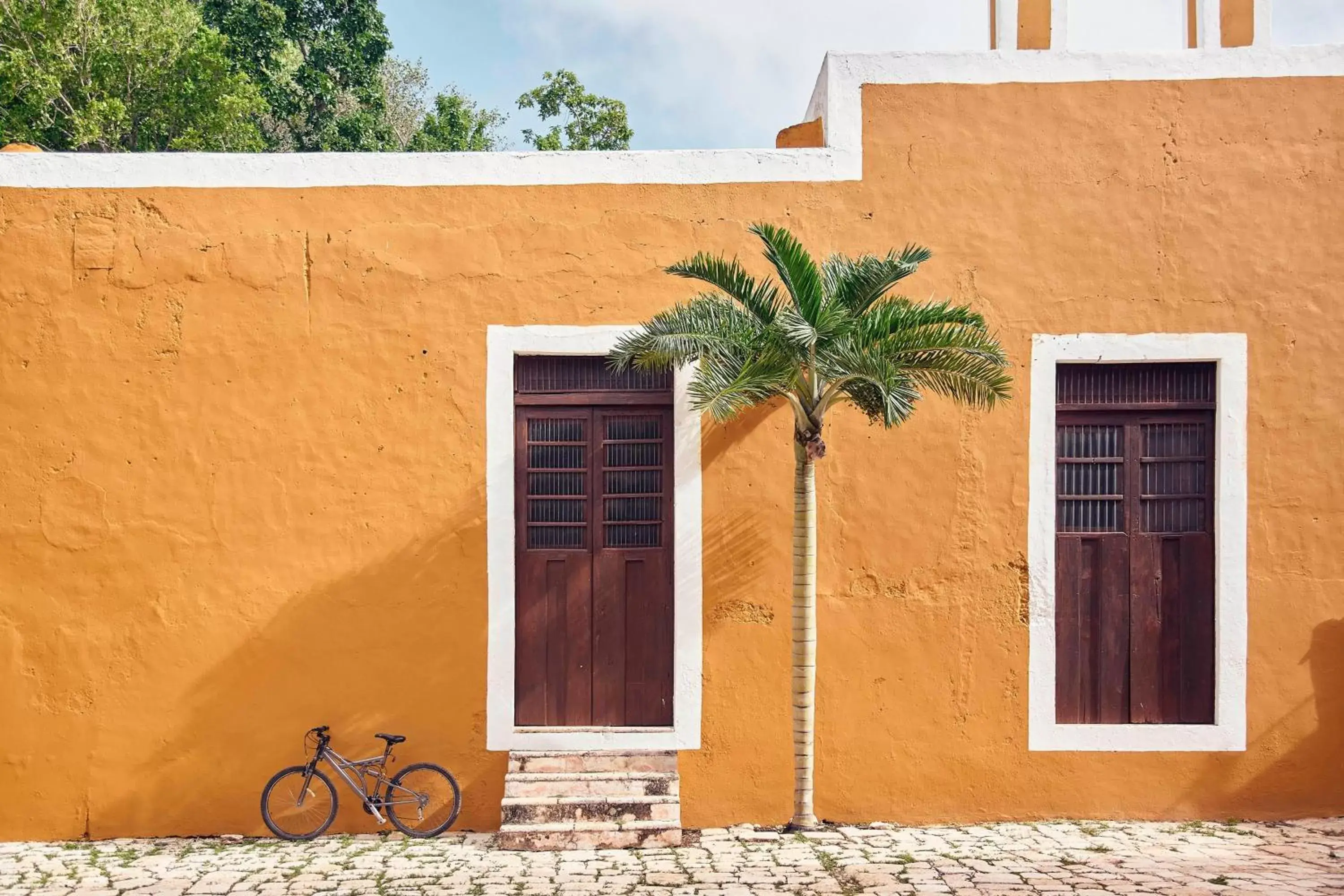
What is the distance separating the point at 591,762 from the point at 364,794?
52.3 inches

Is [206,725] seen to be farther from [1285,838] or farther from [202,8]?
[202,8]

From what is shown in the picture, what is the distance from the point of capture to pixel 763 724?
6.28 m

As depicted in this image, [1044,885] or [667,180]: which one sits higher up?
[667,180]

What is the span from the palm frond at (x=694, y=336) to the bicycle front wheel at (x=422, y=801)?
2.63m

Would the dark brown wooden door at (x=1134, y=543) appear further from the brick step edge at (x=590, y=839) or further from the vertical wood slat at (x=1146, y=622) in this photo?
the brick step edge at (x=590, y=839)

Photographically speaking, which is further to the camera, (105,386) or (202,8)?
(202,8)

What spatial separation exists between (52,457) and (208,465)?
93 cm

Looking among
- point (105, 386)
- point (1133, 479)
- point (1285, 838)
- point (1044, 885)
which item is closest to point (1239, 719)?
point (1285, 838)

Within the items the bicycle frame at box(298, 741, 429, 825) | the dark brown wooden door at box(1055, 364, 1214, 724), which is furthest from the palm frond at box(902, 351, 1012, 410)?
the bicycle frame at box(298, 741, 429, 825)

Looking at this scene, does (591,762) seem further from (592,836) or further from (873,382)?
(873,382)

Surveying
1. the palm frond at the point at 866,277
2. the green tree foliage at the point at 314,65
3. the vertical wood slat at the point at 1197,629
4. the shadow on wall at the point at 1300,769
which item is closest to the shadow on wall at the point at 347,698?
the palm frond at the point at 866,277

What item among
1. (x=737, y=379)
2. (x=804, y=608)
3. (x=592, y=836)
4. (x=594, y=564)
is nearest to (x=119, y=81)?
(x=594, y=564)

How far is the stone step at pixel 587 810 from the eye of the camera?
234 inches

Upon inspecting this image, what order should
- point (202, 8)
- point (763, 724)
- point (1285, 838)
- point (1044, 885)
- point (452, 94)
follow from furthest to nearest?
point (452, 94) → point (202, 8) → point (763, 724) → point (1285, 838) → point (1044, 885)
